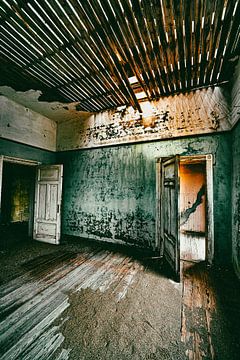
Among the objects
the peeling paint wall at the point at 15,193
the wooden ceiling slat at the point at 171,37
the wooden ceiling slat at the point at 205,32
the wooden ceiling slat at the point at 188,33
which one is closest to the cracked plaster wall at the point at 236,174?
the wooden ceiling slat at the point at 205,32

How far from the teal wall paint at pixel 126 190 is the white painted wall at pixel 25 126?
2.45 ft

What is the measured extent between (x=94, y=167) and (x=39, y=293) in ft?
10.5

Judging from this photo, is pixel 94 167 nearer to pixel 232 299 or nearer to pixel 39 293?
pixel 39 293

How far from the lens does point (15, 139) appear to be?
433 centimetres

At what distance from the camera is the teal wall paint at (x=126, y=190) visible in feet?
11.1

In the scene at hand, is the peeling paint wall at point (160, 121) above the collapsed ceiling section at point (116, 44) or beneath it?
beneath

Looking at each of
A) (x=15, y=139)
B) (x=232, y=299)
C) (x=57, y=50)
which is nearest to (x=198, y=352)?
(x=232, y=299)

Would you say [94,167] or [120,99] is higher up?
[120,99]

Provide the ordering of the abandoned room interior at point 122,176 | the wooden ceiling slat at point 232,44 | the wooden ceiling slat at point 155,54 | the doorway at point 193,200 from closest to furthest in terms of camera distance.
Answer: the abandoned room interior at point 122,176, the wooden ceiling slat at point 155,54, the wooden ceiling slat at point 232,44, the doorway at point 193,200

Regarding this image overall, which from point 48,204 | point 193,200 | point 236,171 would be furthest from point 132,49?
point 193,200

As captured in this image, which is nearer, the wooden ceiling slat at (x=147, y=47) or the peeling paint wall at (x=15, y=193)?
the wooden ceiling slat at (x=147, y=47)

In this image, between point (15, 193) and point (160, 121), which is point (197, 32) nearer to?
point (160, 121)

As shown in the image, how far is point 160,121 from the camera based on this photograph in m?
3.98

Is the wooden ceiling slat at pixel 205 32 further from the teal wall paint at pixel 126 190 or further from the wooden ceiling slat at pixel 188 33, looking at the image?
the teal wall paint at pixel 126 190
